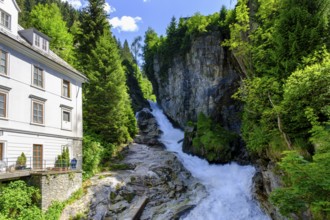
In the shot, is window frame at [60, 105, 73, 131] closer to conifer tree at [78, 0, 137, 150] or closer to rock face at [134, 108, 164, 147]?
conifer tree at [78, 0, 137, 150]

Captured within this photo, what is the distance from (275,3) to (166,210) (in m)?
15.5

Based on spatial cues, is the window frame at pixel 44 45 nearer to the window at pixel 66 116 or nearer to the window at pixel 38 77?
the window at pixel 38 77

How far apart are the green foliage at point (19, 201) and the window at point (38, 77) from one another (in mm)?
7248

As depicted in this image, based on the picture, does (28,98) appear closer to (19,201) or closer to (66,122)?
(66,122)

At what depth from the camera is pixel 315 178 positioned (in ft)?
25.2

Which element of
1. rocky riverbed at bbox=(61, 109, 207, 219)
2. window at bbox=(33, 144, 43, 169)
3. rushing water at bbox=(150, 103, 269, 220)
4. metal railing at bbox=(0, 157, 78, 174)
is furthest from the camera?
window at bbox=(33, 144, 43, 169)

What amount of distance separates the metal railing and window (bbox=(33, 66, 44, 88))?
529 cm

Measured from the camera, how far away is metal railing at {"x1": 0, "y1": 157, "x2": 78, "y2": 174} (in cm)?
1594

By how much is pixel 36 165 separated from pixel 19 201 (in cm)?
445

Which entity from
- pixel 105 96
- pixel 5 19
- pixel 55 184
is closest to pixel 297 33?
pixel 55 184

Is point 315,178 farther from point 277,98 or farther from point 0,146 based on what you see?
point 0,146

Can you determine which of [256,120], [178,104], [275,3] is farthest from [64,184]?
[178,104]

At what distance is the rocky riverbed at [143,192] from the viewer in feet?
55.3

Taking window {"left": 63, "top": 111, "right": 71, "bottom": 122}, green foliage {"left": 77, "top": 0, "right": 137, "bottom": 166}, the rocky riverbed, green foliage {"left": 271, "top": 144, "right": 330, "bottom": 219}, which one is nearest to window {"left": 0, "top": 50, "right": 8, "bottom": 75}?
window {"left": 63, "top": 111, "right": 71, "bottom": 122}
